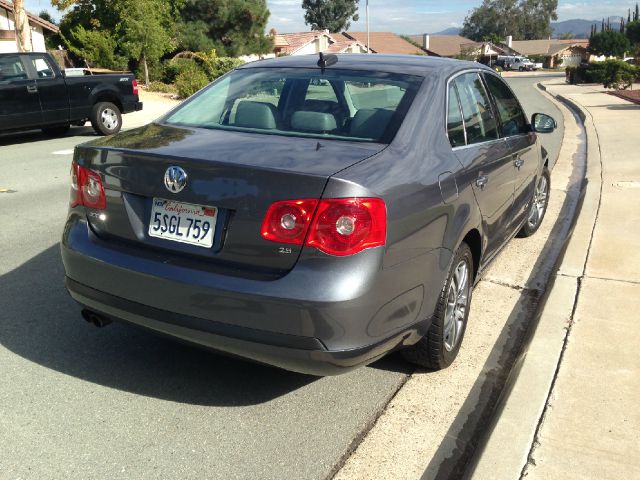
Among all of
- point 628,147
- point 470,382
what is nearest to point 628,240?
point 470,382

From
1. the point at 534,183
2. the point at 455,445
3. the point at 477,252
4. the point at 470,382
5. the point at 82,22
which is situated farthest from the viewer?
the point at 82,22

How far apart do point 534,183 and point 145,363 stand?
378 centimetres

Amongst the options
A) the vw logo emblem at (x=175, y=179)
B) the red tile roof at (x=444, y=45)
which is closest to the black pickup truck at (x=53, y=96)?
the vw logo emblem at (x=175, y=179)

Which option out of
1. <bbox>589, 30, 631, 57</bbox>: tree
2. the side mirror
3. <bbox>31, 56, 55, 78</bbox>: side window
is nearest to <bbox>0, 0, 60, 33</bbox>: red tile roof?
<bbox>31, 56, 55, 78</bbox>: side window

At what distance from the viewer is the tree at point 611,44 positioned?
91438 mm

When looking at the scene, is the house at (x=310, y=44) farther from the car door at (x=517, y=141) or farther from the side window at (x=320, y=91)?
the side window at (x=320, y=91)

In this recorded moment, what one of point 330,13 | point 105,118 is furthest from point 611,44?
point 105,118

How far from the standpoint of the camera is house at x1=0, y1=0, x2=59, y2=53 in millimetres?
29484

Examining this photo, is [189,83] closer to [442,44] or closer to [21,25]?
[21,25]

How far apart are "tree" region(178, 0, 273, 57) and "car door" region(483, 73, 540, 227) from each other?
1417 inches

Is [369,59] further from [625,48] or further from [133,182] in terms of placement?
[625,48]

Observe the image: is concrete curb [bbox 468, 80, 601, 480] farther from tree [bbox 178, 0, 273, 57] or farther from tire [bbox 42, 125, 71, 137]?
tree [bbox 178, 0, 273, 57]

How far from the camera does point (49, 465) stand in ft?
9.64

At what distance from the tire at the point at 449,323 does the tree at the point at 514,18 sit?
483 feet
